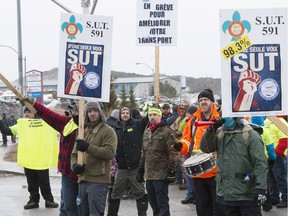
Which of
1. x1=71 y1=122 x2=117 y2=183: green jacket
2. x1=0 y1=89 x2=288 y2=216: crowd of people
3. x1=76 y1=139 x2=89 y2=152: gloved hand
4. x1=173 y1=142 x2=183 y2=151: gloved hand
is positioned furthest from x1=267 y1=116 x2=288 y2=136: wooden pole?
x1=76 y1=139 x2=89 y2=152: gloved hand

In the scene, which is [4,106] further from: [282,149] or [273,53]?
[273,53]

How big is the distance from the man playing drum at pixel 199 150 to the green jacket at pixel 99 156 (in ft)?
2.78

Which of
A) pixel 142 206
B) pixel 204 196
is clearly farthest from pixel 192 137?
pixel 142 206

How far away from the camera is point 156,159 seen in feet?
23.8

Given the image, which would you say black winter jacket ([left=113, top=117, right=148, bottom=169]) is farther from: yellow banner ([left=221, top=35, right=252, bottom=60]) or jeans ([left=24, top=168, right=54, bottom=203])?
yellow banner ([left=221, top=35, right=252, bottom=60])

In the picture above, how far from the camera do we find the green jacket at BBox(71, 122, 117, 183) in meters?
6.28

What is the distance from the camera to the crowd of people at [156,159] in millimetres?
5293

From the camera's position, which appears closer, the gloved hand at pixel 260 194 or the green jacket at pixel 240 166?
the gloved hand at pixel 260 194

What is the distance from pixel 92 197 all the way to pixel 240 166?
1.94 meters

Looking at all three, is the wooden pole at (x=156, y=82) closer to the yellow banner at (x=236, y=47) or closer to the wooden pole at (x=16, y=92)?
the wooden pole at (x=16, y=92)

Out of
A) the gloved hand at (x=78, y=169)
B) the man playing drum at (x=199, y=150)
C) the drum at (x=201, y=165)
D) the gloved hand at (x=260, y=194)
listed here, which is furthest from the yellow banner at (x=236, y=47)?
the gloved hand at (x=78, y=169)

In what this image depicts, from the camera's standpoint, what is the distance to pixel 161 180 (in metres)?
7.17

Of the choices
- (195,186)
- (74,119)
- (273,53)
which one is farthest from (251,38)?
(74,119)

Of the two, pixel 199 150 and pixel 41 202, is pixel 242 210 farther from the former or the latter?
pixel 41 202
